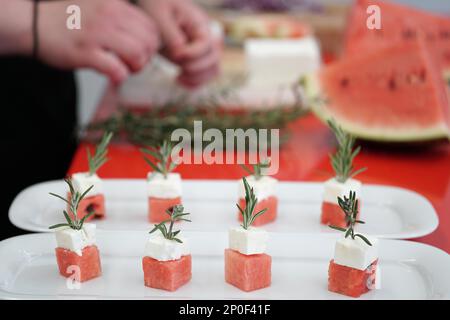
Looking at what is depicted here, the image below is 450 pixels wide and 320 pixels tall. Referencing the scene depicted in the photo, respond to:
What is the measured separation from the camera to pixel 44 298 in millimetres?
1087

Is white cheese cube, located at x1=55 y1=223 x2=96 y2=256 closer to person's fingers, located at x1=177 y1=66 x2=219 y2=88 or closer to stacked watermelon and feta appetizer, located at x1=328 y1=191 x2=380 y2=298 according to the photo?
stacked watermelon and feta appetizer, located at x1=328 y1=191 x2=380 y2=298

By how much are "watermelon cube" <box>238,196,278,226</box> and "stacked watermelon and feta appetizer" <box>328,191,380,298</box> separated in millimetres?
291

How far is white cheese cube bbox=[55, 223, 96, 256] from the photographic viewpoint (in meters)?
1.19

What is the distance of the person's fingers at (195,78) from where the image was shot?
2.40 metres

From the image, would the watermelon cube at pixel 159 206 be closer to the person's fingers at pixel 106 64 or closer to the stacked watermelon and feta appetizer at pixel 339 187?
the stacked watermelon and feta appetizer at pixel 339 187

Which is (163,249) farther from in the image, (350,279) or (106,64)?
(106,64)

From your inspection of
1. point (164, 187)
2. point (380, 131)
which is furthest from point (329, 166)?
point (164, 187)

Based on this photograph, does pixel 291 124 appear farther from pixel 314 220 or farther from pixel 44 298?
pixel 44 298

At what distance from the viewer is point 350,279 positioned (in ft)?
3.80

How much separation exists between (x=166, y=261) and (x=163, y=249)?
0.02m

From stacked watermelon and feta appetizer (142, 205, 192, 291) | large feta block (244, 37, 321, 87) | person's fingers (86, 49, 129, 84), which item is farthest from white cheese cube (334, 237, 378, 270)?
large feta block (244, 37, 321, 87)
